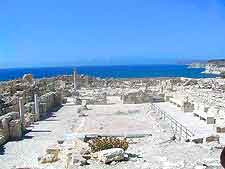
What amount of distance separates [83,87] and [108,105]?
598 inches

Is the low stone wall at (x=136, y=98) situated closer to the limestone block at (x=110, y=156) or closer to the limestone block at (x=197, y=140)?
the limestone block at (x=197, y=140)

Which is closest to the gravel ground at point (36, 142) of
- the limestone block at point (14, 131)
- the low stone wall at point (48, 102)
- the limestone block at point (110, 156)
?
the limestone block at point (14, 131)

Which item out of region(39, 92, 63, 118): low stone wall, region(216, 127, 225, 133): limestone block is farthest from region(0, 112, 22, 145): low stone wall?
region(216, 127, 225, 133): limestone block

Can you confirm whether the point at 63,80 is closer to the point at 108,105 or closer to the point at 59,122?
the point at 108,105

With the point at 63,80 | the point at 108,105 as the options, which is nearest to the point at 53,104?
the point at 108,105

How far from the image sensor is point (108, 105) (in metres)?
32.0

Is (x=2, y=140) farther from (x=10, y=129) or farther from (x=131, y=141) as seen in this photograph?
(x=131, y=141)

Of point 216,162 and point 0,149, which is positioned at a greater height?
point 216,162

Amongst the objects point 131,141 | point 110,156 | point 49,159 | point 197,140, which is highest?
point 110,156

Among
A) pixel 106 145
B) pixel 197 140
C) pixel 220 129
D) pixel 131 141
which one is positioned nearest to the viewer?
pixel 106 145

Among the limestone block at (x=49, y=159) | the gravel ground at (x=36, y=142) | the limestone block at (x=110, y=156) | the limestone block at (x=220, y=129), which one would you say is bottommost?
the gravel ground at (x=36, y=142)

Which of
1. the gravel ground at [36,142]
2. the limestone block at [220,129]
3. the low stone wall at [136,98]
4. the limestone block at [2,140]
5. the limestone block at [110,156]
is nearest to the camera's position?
the limestone block at [110,156]

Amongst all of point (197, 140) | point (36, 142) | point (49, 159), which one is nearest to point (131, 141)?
point (197, 140)

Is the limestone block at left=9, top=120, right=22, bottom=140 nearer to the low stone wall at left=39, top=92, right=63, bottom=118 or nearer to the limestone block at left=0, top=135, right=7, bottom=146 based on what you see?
the limestone block at left=0, top=135, right=7, bottom=146
